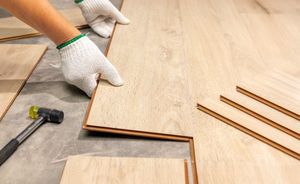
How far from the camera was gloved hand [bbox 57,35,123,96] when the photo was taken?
5.52 feet

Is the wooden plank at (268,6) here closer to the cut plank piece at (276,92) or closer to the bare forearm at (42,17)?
the cut plank piece at (276,92)

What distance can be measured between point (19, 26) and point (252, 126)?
1707mm

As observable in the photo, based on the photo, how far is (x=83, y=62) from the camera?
1685 millimetres

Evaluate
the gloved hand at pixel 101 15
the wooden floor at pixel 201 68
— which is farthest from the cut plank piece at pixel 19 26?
the wooden floor at pixel 201 68

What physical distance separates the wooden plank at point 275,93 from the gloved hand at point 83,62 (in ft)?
2.09

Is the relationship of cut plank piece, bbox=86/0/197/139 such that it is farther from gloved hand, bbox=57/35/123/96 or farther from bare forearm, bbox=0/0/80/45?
bare forearm, bbox=0/0/80/45

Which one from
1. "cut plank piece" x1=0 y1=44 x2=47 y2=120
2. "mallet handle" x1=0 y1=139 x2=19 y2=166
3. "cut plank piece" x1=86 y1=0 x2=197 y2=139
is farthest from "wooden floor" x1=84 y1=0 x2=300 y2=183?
"cut plank piece" x1=0 y1=44 x2=47 y2=120

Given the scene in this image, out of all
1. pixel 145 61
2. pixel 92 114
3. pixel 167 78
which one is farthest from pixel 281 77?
pixel 92 114

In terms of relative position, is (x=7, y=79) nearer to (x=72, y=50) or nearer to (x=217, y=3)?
(x=72, y=50)

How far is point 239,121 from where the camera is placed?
1529 mm

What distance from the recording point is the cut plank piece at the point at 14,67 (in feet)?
5.80

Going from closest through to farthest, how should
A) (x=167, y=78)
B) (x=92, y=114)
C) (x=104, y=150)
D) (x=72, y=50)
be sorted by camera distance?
(x=104, y=150)
(x=92, y=114)
(x=72, y=50)
(x=167, y=78)

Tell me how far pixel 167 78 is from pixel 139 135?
17.0 inches

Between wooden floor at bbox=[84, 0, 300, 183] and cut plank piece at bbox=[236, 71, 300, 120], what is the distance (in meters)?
0.10
